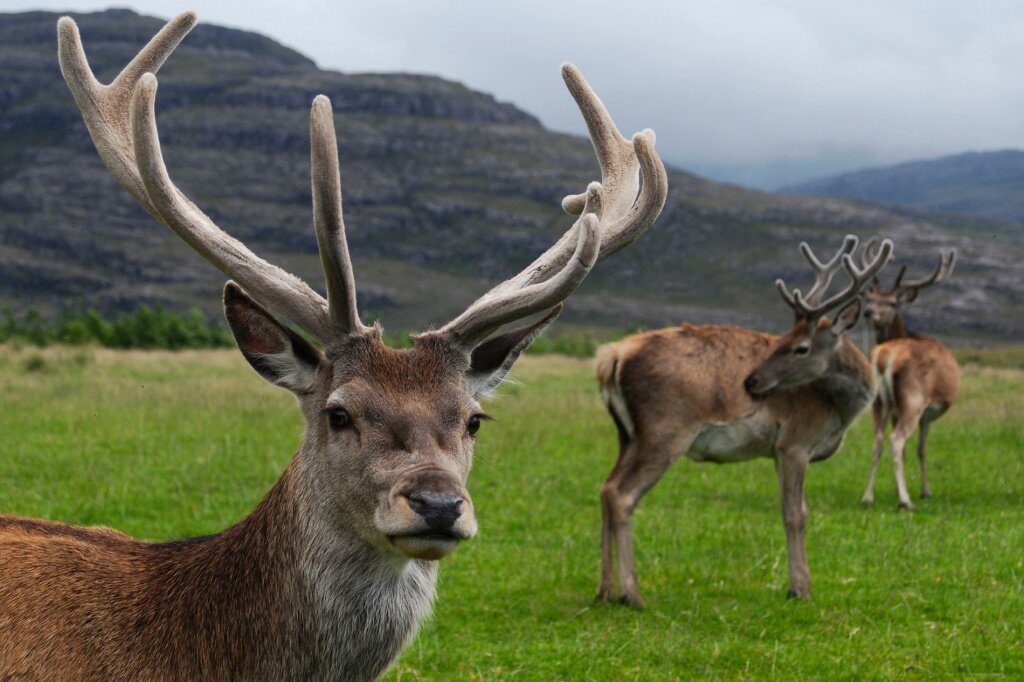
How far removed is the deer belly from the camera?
7844 millimetres

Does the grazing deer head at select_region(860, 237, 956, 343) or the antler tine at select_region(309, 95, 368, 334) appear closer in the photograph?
the antler tine at select_region(309, 95, 368, 334)

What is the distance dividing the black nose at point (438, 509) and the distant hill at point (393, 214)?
88592 millimetres

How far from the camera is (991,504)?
431 inches

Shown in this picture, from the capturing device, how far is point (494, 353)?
401 cm

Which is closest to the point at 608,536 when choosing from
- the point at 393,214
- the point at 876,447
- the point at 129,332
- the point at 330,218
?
the point at 330,218

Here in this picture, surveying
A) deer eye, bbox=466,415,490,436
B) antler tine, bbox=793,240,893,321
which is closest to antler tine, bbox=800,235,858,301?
antler tine, bbox=793,240,893,321

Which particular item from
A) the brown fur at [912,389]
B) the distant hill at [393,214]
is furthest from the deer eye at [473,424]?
the distant hill at [393,214]

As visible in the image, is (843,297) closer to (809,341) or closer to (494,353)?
(809,341)

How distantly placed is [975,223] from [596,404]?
488 feet

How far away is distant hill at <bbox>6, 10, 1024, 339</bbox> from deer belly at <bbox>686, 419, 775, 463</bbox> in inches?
3304

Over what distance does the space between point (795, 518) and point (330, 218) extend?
16.6 feet

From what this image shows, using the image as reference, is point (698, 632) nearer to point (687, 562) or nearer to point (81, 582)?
point (687, 562)

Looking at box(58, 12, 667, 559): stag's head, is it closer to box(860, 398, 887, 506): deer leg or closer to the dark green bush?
box(860, 398, 887, 506): deer leg

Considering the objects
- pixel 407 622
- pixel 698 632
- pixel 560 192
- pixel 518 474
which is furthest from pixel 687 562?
pixel 560 192
